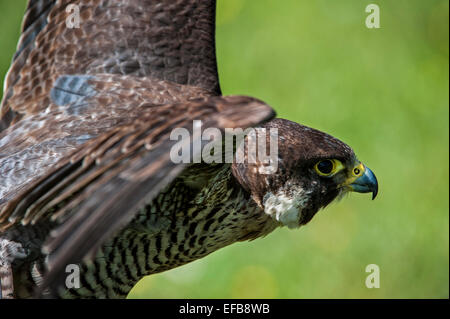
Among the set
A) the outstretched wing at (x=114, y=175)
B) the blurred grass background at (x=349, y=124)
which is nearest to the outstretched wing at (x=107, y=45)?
the outstretched wing at (x=114, y=175)

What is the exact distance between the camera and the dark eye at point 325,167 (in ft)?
15.1

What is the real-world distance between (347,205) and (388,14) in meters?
2.25

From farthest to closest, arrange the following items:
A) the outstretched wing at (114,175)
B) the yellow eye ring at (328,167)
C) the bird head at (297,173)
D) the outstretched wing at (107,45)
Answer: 1. the outstretched wing at (107,45)
2. the yellow eye ring at (328,167)
3. the bird head at (297,173)
4. the outstretched wing at (114,175)

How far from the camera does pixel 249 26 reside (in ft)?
29.1

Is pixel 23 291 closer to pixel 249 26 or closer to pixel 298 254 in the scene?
pixel 298 254

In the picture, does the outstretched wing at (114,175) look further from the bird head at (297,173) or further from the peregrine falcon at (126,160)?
the bird head at (297,173)

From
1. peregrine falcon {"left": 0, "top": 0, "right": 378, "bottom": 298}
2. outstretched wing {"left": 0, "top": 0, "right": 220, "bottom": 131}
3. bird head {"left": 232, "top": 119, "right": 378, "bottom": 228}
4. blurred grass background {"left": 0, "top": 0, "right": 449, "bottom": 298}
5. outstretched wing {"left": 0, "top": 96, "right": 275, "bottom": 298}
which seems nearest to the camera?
outstretched wing {"left": 0, "top": 96, "right": 275, "bottom": 298}

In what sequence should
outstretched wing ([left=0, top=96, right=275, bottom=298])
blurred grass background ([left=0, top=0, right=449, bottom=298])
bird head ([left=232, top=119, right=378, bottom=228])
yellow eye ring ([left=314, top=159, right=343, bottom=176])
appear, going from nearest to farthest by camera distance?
outstretched wing ([left=0, top=96, right=275, bottom=298]) → bird head ([left=232, top=119, right=378, bottom=228]) → yellow eye ring ([left=314, top=159, right=343, bottom=176]) → blurred grass background ([left=0, top=0, right=449, bottom=298])

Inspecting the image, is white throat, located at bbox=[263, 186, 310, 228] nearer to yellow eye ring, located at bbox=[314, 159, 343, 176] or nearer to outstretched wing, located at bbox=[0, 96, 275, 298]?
yellow eye ring, located at bbox=[314, 159, 343, 176]

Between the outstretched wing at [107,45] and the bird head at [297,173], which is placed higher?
the outstretched wing at [107,45]

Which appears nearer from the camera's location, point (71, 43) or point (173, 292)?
point (71, 43)

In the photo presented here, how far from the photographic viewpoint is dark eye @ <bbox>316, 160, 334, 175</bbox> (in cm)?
460

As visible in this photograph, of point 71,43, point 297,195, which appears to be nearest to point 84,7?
point 71,43

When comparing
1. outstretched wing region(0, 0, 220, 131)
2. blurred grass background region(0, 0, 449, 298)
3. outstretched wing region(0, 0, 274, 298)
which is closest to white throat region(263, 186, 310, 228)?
outstretched wing region(0, 0, 274, 298)
